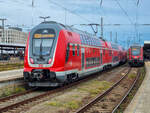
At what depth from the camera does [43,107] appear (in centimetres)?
873

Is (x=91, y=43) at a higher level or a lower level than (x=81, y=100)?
higher

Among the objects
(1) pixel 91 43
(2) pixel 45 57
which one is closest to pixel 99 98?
(2) pixel 45 57

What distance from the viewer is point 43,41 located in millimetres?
12430

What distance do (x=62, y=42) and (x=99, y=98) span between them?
3809 mm

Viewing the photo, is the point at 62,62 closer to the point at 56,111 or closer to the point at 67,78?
the point at 67,78

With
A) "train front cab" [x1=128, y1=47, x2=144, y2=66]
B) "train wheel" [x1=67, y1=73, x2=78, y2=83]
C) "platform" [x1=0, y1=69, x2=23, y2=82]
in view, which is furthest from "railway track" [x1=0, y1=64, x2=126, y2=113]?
"train front cab" [x1=128, y1=47, x2=144, y2=66]

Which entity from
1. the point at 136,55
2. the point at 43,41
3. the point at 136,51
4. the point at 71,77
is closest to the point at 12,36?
the point at 136,51

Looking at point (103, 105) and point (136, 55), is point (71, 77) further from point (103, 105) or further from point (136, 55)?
point (136, 55)

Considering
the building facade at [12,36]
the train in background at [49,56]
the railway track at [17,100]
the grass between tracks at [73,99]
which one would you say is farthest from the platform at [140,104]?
the building facade at [12,36]

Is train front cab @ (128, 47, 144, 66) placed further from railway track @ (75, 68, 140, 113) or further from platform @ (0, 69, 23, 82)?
railway track @ (75, 68, 140, 113)

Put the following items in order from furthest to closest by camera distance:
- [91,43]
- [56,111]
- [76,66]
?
[91,43], [76,66], [56,111]

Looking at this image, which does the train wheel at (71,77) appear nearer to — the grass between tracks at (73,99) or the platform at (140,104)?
the grass between tracks at (73,99)

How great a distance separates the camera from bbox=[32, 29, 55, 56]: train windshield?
39.9 feet

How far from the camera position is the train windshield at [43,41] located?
1217 centimetres
